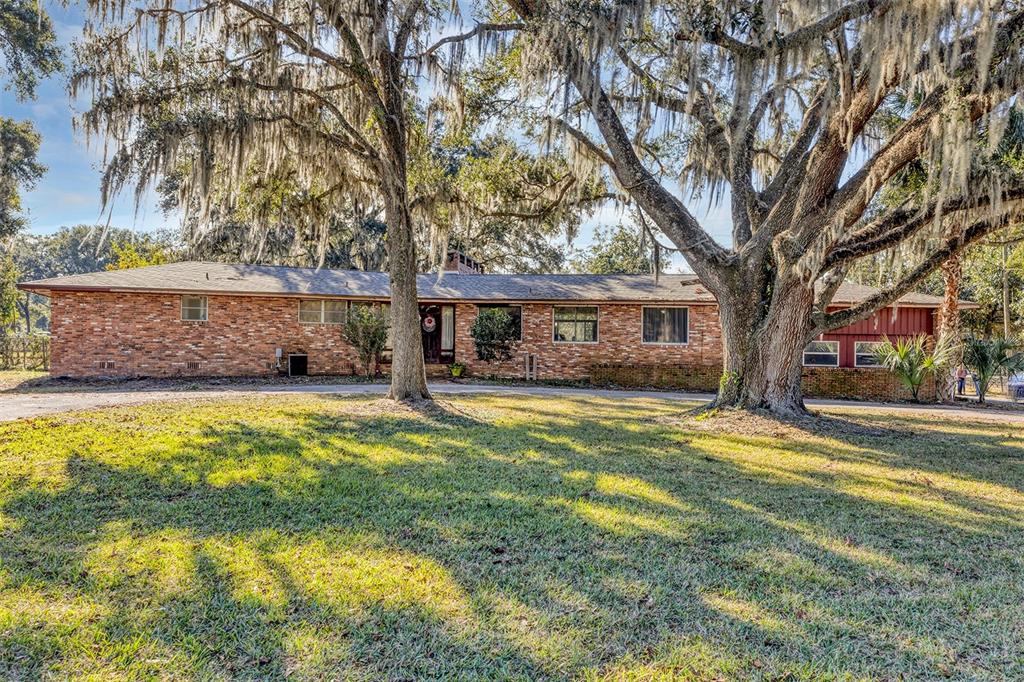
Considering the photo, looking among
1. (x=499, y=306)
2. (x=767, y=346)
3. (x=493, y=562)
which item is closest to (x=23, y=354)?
(x=499, y=306)

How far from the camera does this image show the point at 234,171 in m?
8.24

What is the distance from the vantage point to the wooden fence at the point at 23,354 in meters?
17.1

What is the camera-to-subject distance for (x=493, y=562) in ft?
10.5

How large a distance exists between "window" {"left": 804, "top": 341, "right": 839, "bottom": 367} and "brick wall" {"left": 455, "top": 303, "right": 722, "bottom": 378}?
277 cm

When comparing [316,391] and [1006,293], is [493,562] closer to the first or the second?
[316,391]

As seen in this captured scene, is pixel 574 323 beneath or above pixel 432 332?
above

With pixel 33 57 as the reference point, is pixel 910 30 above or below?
below

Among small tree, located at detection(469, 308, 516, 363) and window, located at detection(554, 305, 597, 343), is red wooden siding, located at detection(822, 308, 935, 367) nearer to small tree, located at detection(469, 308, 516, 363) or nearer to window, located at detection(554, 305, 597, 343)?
window, located at detection(554, 305, 597, 343)

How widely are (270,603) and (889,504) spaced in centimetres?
475

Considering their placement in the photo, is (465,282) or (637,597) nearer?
(637,597)

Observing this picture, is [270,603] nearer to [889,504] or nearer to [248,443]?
[248,443]

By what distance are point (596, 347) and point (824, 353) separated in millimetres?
6667

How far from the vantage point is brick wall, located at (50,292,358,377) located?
14141 mm

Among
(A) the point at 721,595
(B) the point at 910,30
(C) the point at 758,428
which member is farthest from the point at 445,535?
(B) the point at 910,30
